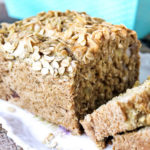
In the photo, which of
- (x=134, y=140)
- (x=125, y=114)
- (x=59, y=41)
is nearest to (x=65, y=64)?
(x=59, y=41)

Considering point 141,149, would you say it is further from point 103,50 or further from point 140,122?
point 103,50

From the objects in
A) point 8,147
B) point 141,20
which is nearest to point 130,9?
point 141,20

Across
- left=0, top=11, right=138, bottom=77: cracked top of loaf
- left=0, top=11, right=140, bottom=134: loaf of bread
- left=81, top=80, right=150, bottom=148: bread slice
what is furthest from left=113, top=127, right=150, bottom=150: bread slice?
left=0, top=11, right=138, bottom=77: cracked top of loaf

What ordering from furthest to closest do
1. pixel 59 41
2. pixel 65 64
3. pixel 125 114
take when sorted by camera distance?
pixel 59 41
pixel 65 64
pixel 125 114

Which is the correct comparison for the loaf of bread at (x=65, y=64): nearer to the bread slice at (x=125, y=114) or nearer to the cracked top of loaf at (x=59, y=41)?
the cracked top of loaf at (x=59, y=41)

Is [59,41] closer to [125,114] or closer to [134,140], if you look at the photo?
[125,114]

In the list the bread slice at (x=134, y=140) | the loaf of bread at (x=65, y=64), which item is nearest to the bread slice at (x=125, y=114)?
the bread slice at (x=134, y=140)
